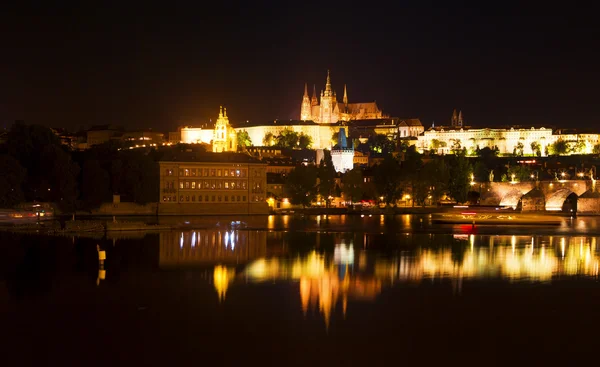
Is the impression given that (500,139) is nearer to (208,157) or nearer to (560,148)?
(560,148)

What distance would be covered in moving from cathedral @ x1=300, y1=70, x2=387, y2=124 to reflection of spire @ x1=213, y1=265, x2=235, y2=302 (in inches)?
5670

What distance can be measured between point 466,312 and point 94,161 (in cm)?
4095

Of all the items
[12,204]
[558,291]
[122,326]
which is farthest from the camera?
[12,204]

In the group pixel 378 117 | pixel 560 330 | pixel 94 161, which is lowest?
pixel 560 330

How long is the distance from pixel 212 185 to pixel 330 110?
113 metres

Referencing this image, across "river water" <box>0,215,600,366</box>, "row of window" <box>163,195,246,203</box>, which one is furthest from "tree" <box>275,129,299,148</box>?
"river water" <box>0,215,600,366</box>

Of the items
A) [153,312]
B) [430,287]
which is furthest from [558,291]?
[153,312]

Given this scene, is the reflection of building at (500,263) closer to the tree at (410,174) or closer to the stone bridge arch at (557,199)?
the stone bridge arch at (557,199)

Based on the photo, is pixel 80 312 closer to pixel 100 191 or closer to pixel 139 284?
pixel 139 284

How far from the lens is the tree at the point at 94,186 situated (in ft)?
172

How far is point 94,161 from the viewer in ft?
178

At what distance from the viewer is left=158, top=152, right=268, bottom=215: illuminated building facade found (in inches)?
2274

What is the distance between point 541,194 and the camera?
70.3m

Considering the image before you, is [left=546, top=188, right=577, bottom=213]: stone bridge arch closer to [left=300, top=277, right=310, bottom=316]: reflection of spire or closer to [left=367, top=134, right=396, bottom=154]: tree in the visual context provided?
[left=300, top=277, right=310, bottom=316]: reflection of spire
